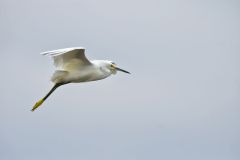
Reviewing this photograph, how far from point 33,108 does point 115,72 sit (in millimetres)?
3055

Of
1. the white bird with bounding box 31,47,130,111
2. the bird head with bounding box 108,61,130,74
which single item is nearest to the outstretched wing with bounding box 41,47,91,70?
the white bird with bounding box 31,47,130,111

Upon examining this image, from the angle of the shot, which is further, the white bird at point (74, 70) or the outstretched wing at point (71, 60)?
the white bird at point (74, 70)

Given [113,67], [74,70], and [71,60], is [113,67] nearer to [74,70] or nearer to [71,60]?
[74,70]

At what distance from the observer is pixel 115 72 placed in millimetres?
32719

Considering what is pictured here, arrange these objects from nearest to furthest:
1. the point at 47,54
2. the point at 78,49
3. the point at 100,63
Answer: the point at 47,54
the point at 78,49
the point at 100,63

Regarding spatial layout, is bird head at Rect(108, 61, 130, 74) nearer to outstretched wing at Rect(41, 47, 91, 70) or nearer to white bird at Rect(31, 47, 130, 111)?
white bird at Rect(31, 47, 130, 111)

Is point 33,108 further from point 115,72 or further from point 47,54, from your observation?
point 47,54

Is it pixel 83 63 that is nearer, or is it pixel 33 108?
pixel 83 63

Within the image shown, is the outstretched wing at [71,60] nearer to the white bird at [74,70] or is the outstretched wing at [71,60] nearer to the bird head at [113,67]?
the white bird at [74,70]

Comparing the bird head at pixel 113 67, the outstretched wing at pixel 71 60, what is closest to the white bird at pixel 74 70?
the outstretched wing at pixel 71 60

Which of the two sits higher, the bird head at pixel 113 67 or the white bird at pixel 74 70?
the bird head at pixel 113 67

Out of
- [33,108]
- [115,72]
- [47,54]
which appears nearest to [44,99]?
[33,108]

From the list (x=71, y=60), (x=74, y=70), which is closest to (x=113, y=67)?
(x=74, y=70)

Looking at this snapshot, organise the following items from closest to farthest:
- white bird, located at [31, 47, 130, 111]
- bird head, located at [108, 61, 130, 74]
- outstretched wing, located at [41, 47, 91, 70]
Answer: outstretched wing, located at [41, 47, 91, 70]
white bird, located at [31, 47, 130, 111]
bird head, located at [108, 61, 130, 74]
